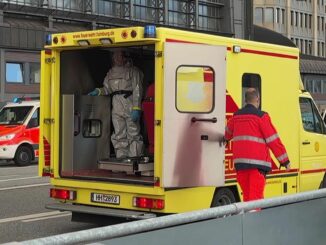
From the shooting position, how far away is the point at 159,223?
3.95 metres

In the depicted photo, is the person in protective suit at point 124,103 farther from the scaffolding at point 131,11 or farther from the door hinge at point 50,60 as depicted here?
the scaffolding at point 131,11

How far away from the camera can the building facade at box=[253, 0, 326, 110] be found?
253ft

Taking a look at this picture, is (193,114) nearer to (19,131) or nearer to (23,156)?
(19,131)

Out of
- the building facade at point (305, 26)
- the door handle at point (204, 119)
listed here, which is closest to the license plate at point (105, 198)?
the door handle at point (204, 119)

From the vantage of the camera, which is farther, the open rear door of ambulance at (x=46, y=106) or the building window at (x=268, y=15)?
the building window at (x=268, y=15)

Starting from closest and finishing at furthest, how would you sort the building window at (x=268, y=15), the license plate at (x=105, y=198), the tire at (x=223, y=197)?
1. the license plate at (x=105, y=198)
2. the tire at (x=223, y=197)
3. the building window at (x=268, y=15)

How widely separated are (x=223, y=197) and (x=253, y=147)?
1.04m

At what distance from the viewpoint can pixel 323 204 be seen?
574 cm

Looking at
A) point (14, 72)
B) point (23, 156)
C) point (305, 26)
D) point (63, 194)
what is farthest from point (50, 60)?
point (305, 26)

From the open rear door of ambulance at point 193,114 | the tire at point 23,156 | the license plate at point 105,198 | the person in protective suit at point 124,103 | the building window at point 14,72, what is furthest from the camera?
the building window at point 14,72

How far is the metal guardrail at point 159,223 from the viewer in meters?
3.35

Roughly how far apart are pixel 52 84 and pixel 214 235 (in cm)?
421

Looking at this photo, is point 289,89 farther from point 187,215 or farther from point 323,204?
point 187,215

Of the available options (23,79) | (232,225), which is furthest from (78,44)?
(23,79)
